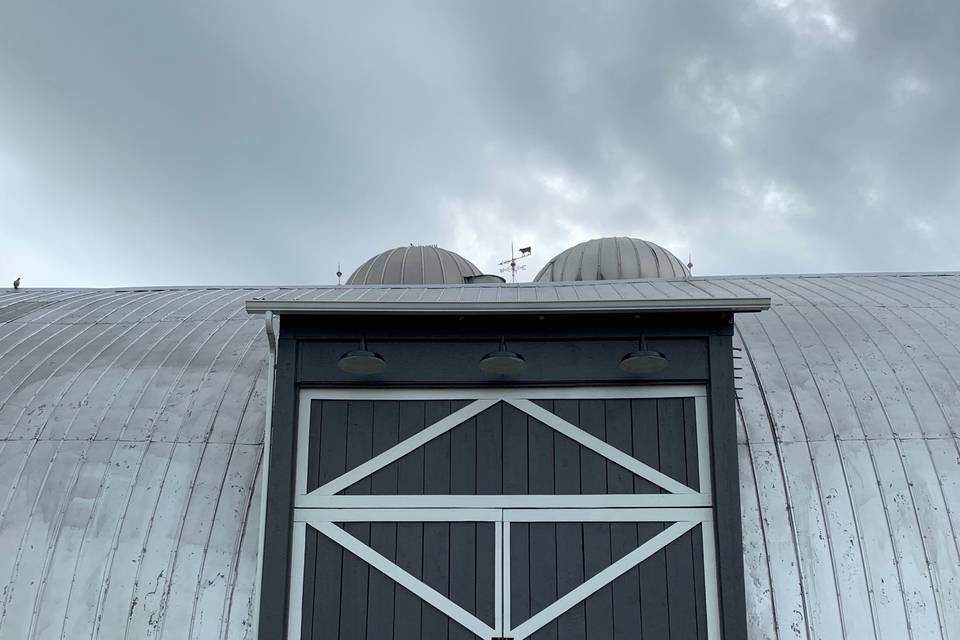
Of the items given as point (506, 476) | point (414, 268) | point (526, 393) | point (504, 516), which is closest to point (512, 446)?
point (506, 476)

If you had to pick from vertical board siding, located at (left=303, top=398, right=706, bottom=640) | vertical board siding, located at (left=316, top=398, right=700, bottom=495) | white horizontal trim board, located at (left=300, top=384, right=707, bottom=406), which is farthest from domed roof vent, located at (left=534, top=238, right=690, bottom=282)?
vertical board siding, located at (left=303, top=398, right=706, bottom=640)

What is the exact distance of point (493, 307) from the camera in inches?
307

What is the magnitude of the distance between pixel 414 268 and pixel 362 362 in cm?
1545

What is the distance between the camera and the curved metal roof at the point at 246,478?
767 centimetres

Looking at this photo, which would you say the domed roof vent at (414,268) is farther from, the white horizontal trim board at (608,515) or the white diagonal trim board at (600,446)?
the white horizontal trim board at (608,515)

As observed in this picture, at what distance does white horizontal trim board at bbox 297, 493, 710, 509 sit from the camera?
308 inches

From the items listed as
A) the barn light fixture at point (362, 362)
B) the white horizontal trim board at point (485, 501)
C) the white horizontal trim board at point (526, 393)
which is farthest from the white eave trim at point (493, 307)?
the white horizontal trim board at point (485, 501)

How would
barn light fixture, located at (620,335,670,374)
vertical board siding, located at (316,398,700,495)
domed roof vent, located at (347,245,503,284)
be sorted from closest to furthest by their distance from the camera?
barn light fixture, located at (620,335,670,374), vertical board siding, located at (316,398,700,495), domed roof vent, located at (347,245,503,284)

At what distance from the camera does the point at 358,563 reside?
7.75 meters

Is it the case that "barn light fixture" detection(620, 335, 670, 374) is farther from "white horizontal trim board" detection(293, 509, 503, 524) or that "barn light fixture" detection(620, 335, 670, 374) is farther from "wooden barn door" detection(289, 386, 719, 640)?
"white horizontal trim board" detection(293, 509, 503, 524)

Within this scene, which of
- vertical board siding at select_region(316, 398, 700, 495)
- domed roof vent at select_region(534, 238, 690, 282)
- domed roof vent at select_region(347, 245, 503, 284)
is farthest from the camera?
domed roof vent at select_region(347, 245, 503, 284)

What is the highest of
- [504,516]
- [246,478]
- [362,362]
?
[362,362]

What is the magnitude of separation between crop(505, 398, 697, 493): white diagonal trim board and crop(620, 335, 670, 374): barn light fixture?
787 millimetres

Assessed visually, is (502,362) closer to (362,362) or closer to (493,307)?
(493,307)
